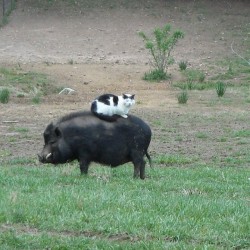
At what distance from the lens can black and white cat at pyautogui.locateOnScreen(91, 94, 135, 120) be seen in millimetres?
12703

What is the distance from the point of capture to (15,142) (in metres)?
17.8

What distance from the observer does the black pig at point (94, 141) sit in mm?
12312

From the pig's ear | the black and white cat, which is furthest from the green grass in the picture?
the black and white cat

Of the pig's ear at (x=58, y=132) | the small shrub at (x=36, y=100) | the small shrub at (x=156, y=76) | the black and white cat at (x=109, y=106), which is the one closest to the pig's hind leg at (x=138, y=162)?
the black and white cat at (x=109, y=106)

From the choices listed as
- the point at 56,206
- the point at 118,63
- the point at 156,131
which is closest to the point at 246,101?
the point at 156,131

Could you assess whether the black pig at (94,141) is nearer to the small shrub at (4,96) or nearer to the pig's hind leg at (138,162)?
the pig's hind leg at (138,162)

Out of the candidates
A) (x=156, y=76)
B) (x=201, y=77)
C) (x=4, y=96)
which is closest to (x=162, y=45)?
(x=156, y=76)

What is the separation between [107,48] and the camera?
36.5 metres

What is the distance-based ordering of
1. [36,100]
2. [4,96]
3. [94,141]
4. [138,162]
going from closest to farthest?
[94,141], [138,162], [4,96], [36,100]

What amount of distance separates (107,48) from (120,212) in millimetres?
28284

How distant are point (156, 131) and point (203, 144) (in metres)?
1.86

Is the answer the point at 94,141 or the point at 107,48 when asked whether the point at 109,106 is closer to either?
the point at 94,141

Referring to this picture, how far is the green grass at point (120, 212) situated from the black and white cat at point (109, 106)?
99cm

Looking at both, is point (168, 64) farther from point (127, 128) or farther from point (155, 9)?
point (127, 128)
